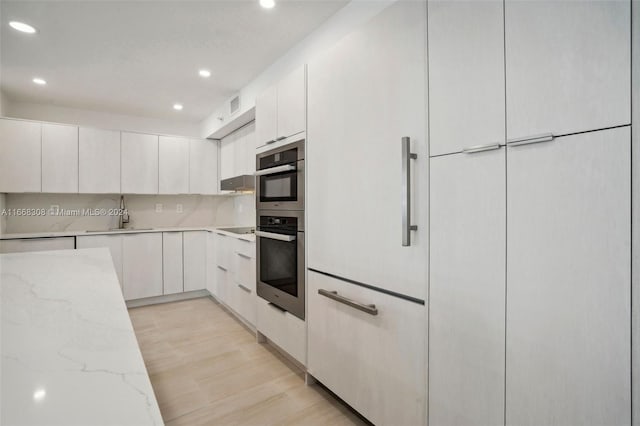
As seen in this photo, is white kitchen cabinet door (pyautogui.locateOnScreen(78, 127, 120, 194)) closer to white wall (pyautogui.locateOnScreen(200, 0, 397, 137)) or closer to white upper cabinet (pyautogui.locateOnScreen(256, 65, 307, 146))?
white wall (pyautogui.locateOnScreen(200, 0, 397, 137))

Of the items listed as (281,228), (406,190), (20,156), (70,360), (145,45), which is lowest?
(70,360)

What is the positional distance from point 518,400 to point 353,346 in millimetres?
842

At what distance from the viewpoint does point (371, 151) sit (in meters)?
1.65

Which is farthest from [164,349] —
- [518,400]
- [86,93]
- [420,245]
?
→ [86,93]

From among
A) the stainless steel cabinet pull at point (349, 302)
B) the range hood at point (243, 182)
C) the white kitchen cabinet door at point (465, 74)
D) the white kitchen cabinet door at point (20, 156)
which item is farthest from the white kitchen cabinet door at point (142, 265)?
the white kitchen cabinet door at point (465, 74)

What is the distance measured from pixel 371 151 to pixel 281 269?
1245 millimetres

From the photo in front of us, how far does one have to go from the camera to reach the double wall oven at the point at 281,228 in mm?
2244

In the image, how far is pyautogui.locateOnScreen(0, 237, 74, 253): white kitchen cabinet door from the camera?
3.38m

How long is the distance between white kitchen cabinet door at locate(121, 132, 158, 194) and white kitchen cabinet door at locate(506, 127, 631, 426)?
14.4ft

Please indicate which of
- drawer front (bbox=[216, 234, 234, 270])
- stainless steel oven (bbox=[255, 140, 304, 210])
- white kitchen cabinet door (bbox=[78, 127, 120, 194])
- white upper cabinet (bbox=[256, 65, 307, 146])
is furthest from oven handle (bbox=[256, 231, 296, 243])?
white kitchen cabinet door (bbox=[78, 127, 120, 194])

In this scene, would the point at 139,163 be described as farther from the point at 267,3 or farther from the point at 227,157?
the point at 267,3

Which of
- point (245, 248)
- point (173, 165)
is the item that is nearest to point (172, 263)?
point (173, 165)

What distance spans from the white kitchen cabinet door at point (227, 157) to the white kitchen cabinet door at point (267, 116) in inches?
64.4

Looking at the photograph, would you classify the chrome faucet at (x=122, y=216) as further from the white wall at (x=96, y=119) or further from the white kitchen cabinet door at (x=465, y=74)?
the white kitchen cabinet door at (x=465, y=74)
